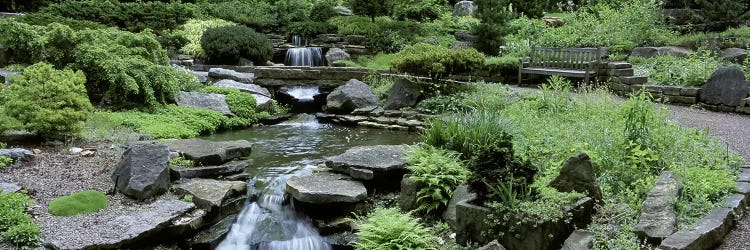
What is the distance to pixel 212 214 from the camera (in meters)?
6.60

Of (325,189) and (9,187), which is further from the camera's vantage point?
(325,189)

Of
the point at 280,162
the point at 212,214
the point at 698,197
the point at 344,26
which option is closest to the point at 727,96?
the point at 698,197

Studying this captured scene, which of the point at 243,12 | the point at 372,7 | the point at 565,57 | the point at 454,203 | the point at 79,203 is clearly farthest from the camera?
the point at 372,7

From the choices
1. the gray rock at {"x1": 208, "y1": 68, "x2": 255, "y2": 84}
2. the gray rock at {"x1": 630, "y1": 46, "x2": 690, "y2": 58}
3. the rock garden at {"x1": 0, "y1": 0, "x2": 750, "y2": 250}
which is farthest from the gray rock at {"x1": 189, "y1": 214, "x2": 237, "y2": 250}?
the gray rock at {"x1": 630, "y1": 46, "x2": 690, "y2": 58}

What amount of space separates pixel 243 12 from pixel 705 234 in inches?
708

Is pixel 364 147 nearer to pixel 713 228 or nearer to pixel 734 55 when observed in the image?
pixel 713 228

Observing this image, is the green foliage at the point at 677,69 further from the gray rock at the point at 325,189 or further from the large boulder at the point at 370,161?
the gray rock at the point at 325,189

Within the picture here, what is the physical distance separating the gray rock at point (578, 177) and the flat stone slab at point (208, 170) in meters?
4.44

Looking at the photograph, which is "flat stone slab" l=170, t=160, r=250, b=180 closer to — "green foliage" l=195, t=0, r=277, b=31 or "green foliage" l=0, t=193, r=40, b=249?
"green foliage" l=0, t=193, r=40, b=249

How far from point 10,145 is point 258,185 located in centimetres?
363

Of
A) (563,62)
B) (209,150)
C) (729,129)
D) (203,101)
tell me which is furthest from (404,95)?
(729,129)

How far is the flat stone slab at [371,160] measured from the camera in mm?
7562

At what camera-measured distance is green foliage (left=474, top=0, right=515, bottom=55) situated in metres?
17.4

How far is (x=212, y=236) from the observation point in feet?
21.0
